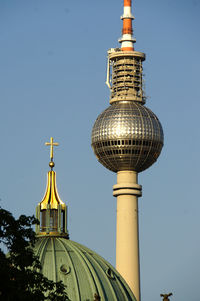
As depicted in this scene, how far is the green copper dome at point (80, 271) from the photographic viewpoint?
16562 cm

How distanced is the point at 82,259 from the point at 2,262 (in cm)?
6603

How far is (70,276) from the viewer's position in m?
168

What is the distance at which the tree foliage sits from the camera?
103750 millimetres

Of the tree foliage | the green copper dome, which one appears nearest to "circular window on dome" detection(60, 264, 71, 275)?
the green copper dome

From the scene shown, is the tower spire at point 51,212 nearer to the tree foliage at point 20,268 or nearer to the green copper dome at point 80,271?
the green copper dome at point 80,271

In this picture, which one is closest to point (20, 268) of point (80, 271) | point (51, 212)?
point (80, 271)

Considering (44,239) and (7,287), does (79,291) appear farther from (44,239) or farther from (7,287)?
(7,287)

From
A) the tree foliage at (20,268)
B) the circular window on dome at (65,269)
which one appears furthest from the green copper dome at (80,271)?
the tree foliage at (20,268)

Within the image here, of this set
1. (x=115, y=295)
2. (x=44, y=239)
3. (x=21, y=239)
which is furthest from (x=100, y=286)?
(x=21, y=239)

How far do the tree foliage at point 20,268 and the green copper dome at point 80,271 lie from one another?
54.9 m

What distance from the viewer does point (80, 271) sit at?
552 feet

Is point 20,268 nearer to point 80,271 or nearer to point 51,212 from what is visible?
point 80,271

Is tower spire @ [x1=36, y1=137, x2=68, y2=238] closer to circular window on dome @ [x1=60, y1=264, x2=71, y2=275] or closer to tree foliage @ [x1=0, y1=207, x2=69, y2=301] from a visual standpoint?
circular window on dome @ [x1=60, y1=264, x2=71, y2=275]

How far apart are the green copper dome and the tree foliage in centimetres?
5492
